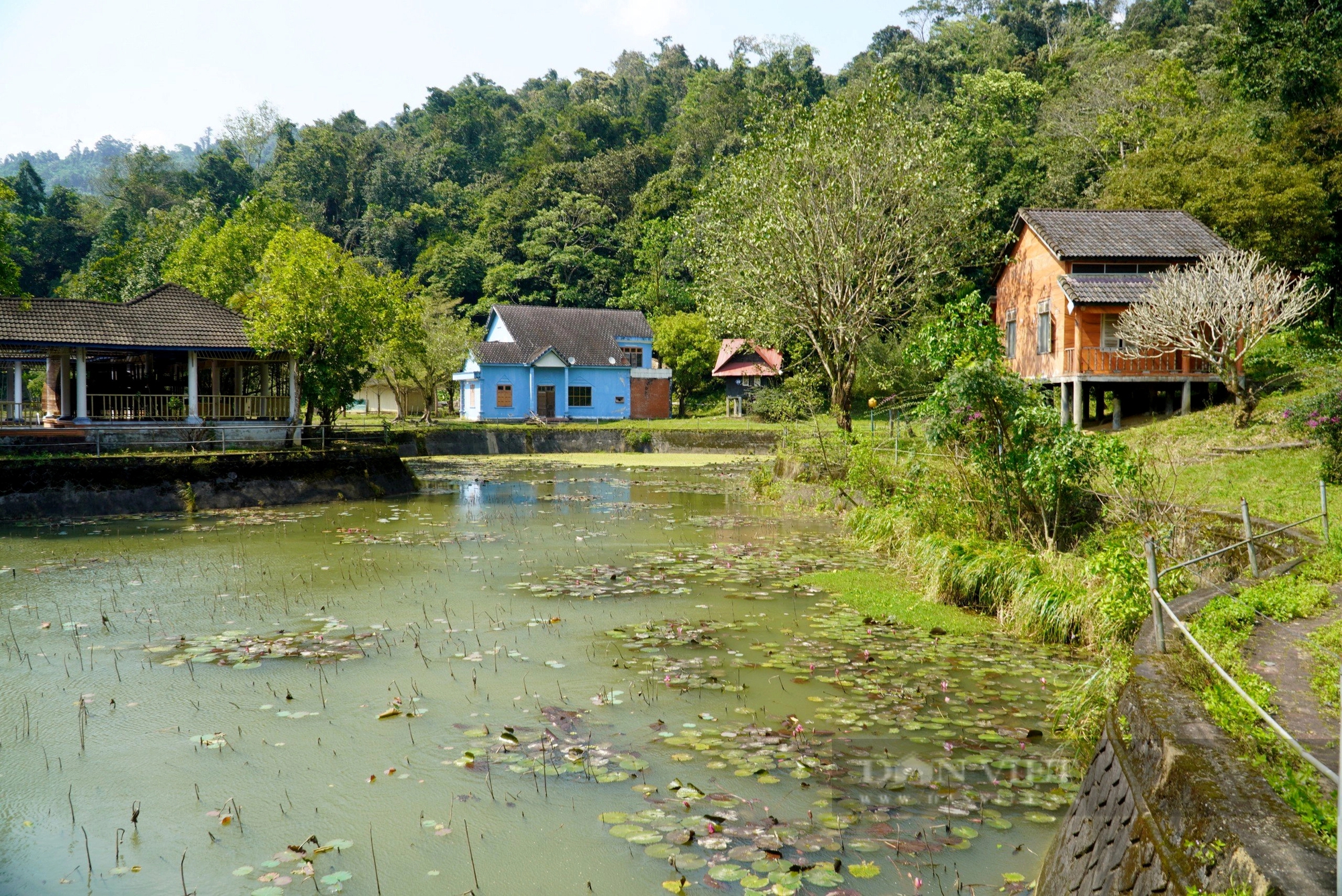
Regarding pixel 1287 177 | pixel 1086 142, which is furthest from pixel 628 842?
pixel 1086 142

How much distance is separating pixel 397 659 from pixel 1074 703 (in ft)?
19.5

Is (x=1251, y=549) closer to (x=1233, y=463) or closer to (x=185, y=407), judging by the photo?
(x=1233, y=463)

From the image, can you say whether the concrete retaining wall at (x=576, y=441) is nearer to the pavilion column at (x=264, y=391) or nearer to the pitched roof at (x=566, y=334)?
the pitched roof at (x=566, y=334)

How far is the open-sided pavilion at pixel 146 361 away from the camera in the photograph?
918 inches

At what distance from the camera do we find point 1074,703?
7008 millimetres

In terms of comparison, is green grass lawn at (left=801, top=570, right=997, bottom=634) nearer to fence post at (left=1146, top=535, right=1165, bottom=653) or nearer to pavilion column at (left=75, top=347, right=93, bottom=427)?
fence post at (left=1146, top=535, right=1165, bottom=653)

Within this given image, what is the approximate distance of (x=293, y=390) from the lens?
26688mm

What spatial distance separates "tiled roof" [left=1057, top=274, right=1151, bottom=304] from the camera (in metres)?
24.3

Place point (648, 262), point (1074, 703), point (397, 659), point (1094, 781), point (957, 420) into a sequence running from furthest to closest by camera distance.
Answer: point (648, 262)
point (957, 420)
point (397, 659)
point (1074, 703)
point (1094, 781)

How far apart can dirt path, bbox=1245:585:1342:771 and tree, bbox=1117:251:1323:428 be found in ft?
46.0

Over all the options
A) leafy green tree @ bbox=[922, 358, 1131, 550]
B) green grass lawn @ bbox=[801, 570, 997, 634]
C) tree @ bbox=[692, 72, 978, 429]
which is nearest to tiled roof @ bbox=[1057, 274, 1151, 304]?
tree @ bbox=[692, 72, 978, 429]

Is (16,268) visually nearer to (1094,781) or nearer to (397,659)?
(397,659)

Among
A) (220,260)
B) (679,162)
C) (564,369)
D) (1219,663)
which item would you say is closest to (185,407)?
(220,260)

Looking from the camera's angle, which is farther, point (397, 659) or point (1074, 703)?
point (397, 659)
